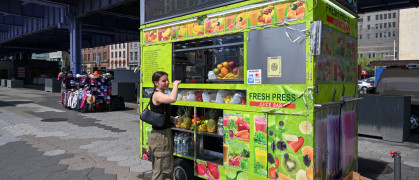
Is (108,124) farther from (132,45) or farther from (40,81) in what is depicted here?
(132,45)

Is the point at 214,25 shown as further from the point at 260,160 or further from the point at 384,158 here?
the point at 384,158

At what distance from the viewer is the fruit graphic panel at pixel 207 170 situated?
443 cm

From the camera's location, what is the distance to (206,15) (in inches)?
177

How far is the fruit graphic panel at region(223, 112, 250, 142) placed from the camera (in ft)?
13.3

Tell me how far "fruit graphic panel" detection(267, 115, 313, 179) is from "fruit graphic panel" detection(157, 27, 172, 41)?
2328 millimetres

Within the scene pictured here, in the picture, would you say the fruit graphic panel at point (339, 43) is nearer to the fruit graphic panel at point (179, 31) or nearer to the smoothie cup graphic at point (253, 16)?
the smoothie cup graphic at point (253, 16)

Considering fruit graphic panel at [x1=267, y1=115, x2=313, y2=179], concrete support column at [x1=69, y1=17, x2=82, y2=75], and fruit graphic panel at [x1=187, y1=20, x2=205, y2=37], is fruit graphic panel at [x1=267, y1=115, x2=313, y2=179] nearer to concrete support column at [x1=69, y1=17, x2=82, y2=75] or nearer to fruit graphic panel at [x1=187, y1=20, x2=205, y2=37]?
fruit graphic panel at [x1=187, y1=20, x2=205, y2=37]

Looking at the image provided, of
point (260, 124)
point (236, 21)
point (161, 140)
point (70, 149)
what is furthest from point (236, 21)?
point (70, 149)

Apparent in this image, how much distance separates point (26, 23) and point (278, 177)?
33447 mm

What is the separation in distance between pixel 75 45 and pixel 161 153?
22731mm

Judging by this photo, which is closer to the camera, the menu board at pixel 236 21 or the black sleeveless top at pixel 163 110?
the menu board at pixel 236 21

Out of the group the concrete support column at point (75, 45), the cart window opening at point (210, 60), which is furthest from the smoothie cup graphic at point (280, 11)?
the concrete support column at point (75, 45)

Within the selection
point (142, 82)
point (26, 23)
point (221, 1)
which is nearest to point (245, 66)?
point (221, 1)

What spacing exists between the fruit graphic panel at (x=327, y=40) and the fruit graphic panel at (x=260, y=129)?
3.66 ft
